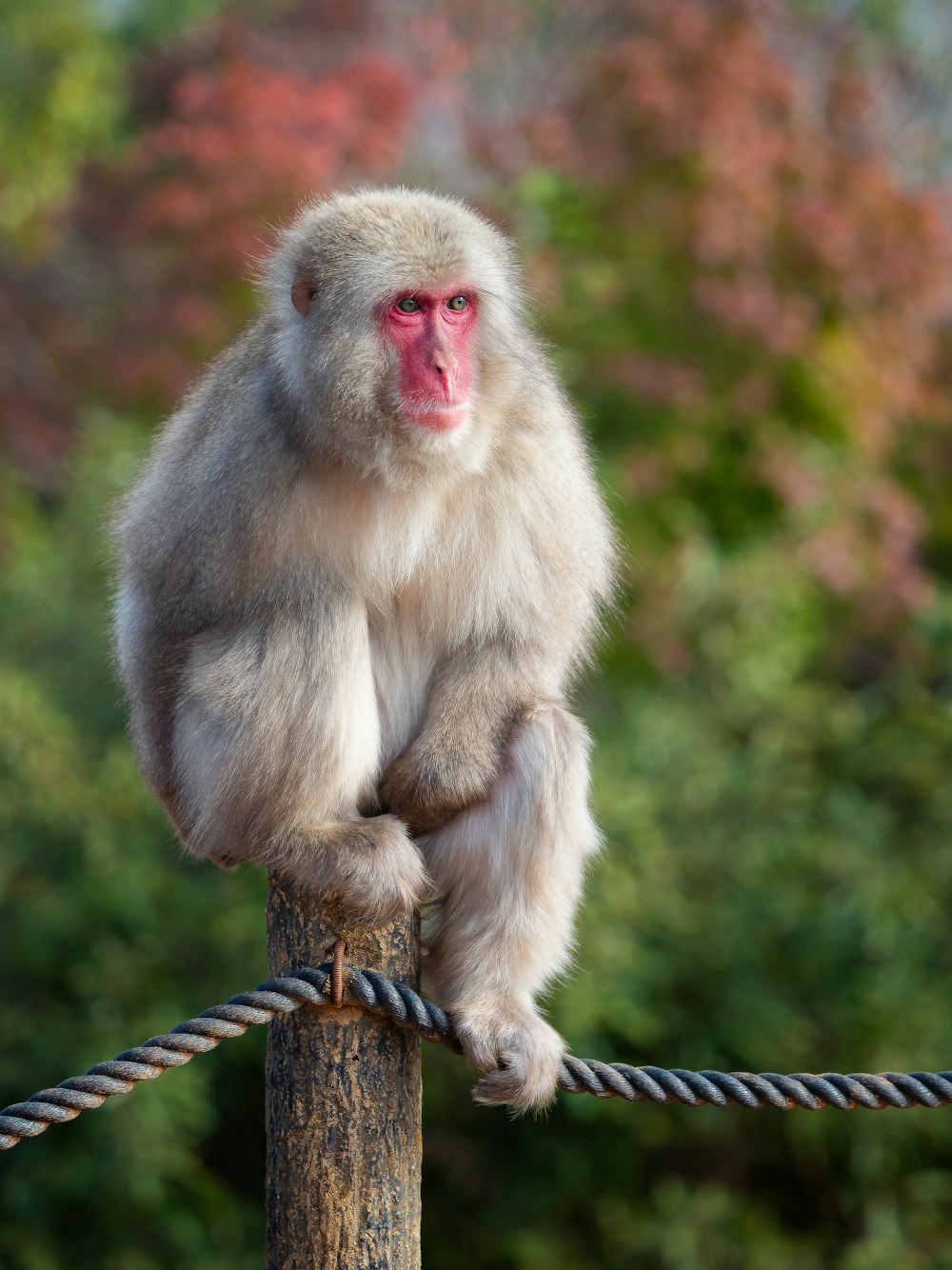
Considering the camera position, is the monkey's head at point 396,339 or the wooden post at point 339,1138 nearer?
the wooden post at point 339,1138

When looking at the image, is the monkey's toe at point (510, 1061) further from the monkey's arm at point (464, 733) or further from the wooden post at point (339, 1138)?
the monkey's arm at point (464, 733)

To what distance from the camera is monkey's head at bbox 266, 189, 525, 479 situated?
2885 millimetres

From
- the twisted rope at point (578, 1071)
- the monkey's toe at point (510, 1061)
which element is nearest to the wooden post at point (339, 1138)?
the twisted rope at point (578, 1071)

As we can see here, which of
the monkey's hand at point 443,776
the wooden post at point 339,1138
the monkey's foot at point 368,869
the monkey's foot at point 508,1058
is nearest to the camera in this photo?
the wooden post at point 339,1138

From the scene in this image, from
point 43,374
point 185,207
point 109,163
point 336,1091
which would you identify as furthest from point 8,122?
point 336,1091

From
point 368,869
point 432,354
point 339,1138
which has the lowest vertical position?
point 339,1138

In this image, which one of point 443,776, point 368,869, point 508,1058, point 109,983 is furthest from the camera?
point 109,983

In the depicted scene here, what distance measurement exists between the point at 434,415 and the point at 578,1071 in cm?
120

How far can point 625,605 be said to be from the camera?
7.14 metres

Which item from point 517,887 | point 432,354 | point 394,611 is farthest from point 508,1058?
point 432,354

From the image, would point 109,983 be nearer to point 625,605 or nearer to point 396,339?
point 625,605

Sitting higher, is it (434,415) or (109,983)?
(434,415)

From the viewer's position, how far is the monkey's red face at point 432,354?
2.88m

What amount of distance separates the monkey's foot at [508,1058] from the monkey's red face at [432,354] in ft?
3.58
